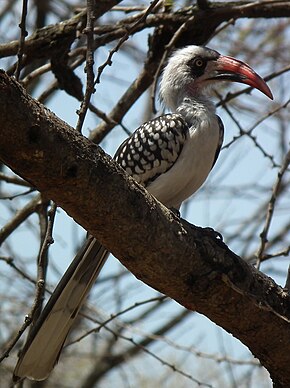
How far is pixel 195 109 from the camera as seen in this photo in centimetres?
451

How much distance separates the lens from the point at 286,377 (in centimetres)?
333

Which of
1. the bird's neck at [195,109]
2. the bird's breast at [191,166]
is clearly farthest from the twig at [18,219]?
the bird's neck at [195,109]

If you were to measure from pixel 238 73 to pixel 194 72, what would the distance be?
1.05 feet

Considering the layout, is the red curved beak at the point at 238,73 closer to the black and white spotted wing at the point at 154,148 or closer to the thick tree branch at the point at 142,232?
the black and white spotted wing at the point at 154,148

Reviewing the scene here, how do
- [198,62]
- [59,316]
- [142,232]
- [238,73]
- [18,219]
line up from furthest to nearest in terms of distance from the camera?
[198,62], [238,73], [18,219], [59,316], [142,232]

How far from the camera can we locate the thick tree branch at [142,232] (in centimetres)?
245

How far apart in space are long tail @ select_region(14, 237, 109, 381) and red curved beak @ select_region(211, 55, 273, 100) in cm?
134

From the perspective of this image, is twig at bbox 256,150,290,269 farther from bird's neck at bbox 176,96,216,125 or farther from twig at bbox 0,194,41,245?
twig at bbox 0,194,41,245

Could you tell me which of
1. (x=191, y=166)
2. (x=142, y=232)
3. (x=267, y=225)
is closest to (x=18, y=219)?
(x=191, y=166)

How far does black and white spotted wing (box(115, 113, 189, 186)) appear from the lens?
166 inches

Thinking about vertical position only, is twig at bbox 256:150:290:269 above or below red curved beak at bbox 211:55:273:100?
below

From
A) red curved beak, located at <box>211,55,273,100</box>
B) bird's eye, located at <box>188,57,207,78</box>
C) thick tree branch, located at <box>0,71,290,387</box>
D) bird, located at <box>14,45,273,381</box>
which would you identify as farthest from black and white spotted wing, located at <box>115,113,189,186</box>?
thick tree branch, located at <box>0,71,290,387</box>

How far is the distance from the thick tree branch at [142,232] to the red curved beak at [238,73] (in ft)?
5.03

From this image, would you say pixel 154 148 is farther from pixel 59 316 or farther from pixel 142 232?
pixel 142 232
